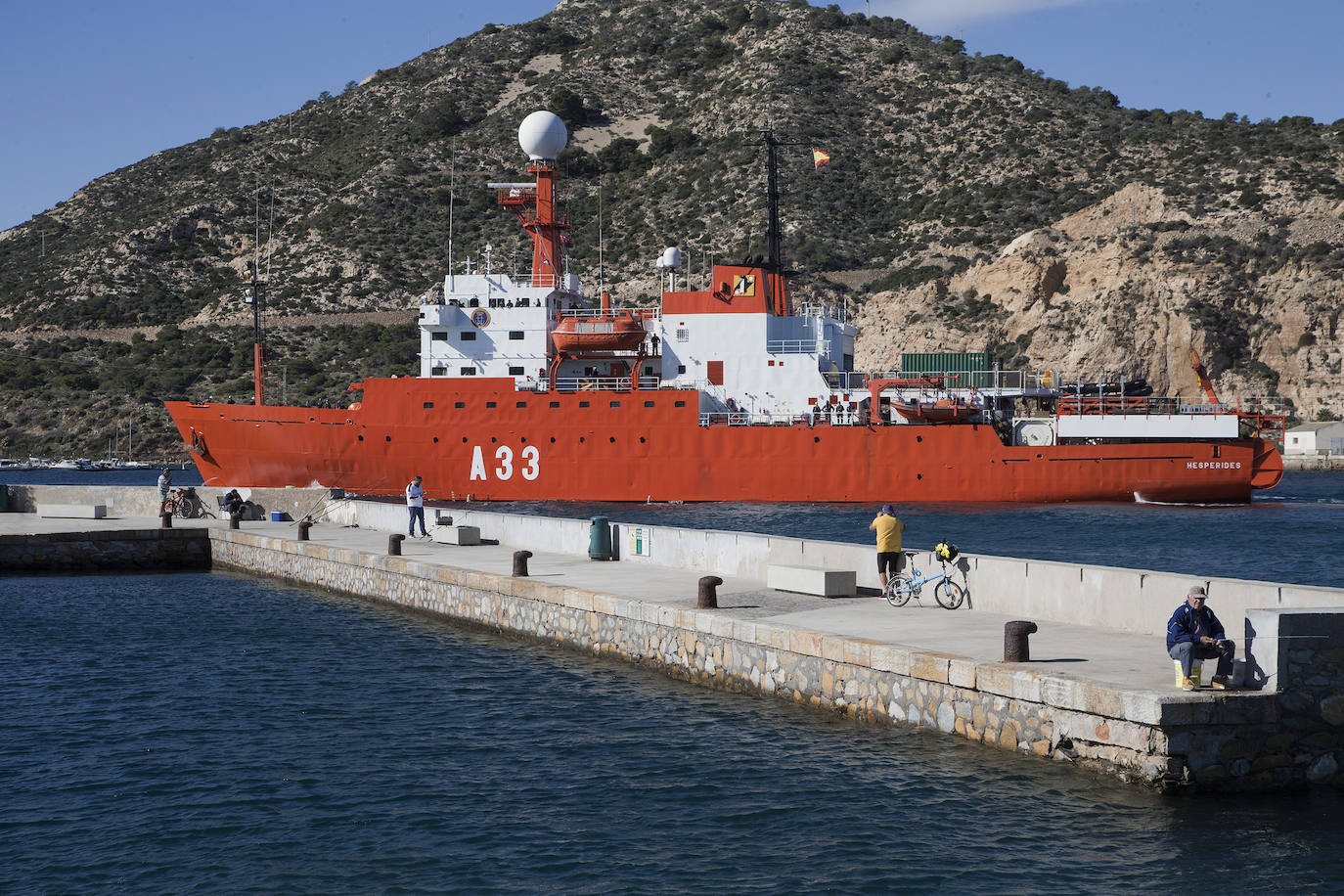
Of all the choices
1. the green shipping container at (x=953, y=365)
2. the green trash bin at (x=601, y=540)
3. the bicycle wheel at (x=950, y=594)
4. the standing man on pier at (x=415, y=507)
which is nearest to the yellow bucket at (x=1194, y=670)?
the bicycle wheel at (x=950, y=594)

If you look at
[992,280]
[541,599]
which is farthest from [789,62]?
[541,599]

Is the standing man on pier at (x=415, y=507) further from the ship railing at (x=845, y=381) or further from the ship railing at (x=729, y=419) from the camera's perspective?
the ship railing at (x=845, y=381)

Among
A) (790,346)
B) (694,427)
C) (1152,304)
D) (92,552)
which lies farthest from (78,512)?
(1152,304)

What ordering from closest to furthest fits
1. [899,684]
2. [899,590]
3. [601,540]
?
[899,684] → [899,590] → [601,540]

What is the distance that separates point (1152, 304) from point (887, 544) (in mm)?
70710

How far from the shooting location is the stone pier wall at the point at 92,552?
2673 cm

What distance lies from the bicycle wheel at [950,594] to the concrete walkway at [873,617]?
0.36 feet

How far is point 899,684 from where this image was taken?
1232 centimetres

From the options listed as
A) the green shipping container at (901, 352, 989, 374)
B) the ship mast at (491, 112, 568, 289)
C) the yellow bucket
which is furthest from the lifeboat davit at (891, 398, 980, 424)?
the yellow bucket

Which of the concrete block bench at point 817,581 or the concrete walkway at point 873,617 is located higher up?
the concrete block bench at point 817,581

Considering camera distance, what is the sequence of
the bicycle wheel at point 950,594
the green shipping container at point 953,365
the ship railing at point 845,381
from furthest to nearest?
the green shipping container at point 953,365 < the ship railing at point 845,381 < the bicycle wheel at point 950,594

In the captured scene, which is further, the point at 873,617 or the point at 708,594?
the point at 708,594

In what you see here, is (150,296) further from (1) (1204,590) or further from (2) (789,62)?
(1) (1204,590)

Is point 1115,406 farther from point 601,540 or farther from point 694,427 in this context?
point 601,540
